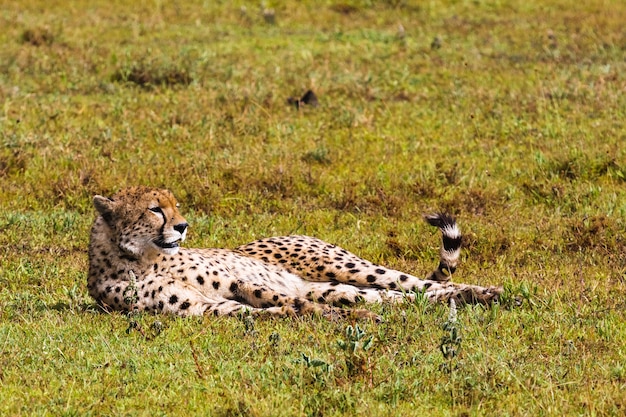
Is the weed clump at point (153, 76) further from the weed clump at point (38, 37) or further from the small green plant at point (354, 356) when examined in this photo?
the small green plant at point (354, 356)

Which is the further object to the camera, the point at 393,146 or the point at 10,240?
the point at 393,146

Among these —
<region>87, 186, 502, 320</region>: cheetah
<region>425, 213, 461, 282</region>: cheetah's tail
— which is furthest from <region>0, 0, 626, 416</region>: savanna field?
<region>425, 213, 461, 282</region>: cheetah's tail

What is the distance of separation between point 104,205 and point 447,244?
2.07 m

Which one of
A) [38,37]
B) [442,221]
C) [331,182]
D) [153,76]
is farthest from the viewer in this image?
[38,37]

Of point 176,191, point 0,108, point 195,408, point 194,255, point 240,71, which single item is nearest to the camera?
point 195,408

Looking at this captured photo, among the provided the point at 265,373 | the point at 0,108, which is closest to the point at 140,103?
the point at 0,108

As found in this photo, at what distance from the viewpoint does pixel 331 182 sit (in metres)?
9.55

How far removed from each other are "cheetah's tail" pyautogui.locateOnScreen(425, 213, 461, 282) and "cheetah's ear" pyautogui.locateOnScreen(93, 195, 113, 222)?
1.86 m

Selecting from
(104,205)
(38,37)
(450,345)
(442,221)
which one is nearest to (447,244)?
(442,221)

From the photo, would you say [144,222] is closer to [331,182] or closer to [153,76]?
[331,182]

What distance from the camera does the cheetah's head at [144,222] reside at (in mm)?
6281

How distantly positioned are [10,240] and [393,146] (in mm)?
3922

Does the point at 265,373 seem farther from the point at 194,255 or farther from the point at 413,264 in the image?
the point at 413,264

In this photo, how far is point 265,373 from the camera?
16.1ft
